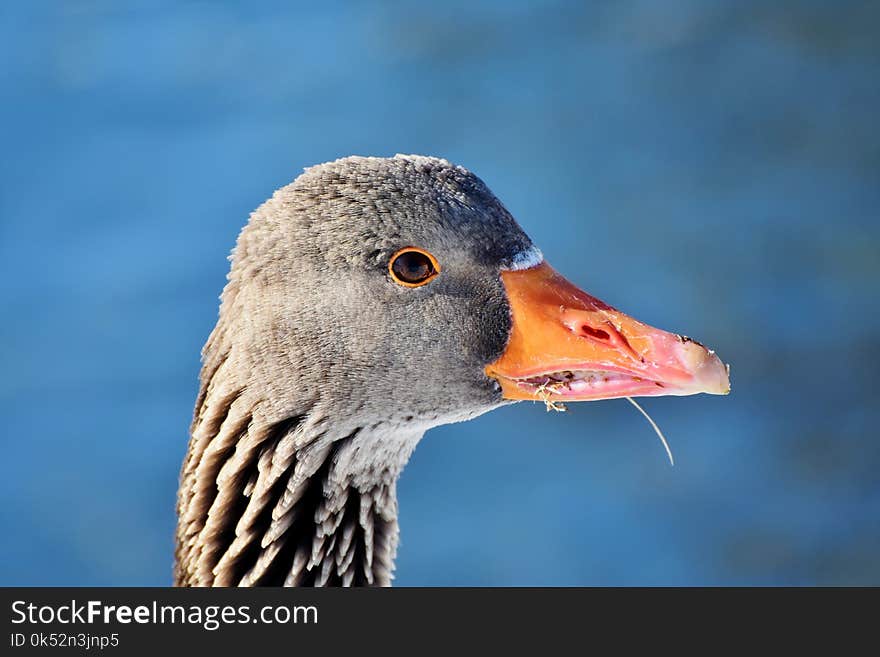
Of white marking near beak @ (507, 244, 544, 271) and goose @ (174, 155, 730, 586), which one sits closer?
goose @ (174, 155, 730, 586)

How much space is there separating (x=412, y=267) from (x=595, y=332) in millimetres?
549

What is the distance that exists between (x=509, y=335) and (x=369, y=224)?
52cm

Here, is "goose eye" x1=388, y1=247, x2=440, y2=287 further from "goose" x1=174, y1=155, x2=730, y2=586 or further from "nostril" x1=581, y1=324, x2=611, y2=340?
"nostril" x1=581, y1=324, x2=611, y2=340

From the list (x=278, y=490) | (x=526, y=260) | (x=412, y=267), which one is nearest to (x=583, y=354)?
(x=526, y=260)

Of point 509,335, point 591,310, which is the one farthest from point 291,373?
point 591,310

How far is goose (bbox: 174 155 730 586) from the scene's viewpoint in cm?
306

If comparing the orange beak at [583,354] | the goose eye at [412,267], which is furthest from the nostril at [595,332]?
the goose eye at [412,267]

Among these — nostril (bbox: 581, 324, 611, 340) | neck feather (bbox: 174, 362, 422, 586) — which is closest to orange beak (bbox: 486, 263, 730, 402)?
nostril (bbox: 581, 324, 611, 340)

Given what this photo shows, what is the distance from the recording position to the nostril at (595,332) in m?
3.09

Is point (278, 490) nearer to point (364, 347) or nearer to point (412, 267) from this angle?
point (364, 347)

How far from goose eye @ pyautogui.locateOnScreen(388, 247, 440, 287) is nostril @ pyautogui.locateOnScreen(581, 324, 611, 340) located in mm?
449

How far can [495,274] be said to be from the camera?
3170 mm
